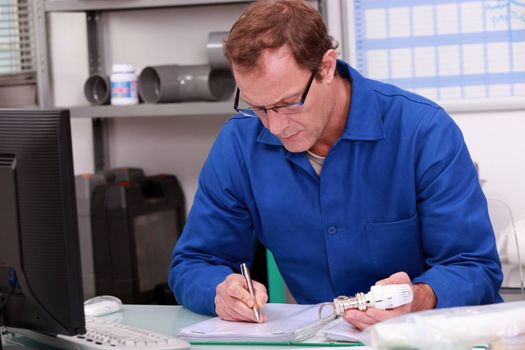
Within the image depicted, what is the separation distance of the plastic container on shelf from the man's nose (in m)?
1.51

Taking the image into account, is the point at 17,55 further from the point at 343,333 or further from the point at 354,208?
the point at 343,333

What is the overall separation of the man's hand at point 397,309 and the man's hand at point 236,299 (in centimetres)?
19

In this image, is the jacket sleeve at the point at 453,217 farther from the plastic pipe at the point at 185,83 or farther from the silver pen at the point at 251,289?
the plastic pipe at the point at 185,83

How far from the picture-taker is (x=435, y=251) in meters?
1.68

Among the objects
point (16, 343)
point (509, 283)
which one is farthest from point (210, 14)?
point (16, 343)

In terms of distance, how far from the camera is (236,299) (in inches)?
61.3

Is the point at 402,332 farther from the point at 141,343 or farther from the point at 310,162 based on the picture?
the point at 310,162

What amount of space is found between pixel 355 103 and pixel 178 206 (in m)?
1.65

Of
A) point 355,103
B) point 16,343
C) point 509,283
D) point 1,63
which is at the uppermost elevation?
point 1,63

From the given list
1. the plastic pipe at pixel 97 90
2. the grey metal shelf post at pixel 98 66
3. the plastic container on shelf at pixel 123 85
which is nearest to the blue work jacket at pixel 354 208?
the plastic container on shelf at pixel 123 85

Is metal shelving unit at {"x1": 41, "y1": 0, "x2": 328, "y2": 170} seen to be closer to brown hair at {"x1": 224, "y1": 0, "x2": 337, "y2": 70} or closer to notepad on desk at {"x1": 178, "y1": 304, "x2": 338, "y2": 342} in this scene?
brown hair at {"x1": 224, "y1": 0, "x2": 337, "y2": 70}

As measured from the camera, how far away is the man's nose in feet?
5.28

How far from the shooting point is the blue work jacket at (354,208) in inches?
65.0

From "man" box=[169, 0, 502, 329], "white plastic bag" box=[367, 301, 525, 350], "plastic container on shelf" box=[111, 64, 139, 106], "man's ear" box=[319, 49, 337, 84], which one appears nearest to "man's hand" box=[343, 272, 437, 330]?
"man" box=[169, 0, 502, 329]
